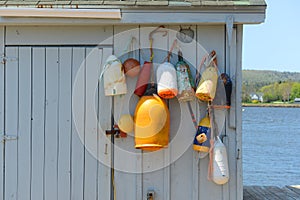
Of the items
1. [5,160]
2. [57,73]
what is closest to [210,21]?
[57,73]

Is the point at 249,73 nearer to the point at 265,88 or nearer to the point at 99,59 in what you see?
the point at 265,88

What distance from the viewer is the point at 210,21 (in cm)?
378

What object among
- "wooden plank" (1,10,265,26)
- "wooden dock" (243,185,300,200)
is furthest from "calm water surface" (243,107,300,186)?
"wooden plank" (1,10,265,26)

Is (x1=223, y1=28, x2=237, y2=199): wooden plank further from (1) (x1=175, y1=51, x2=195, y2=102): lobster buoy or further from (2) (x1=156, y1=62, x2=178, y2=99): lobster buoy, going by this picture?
(2) (x1=156, y1=62, x2=178, y2=99): lobster buoy

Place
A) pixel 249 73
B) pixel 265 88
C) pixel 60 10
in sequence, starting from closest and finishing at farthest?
pixel 60 10 < pixel 265 88 < pixel 249 73

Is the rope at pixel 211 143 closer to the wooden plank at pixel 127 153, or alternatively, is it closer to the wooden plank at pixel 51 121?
the wooden plank at pixel 127 153

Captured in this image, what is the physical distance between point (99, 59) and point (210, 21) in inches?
38.3

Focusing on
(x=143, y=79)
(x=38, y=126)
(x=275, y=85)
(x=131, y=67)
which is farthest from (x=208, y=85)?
(x=275, y=85)

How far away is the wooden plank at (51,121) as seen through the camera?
3.98 m

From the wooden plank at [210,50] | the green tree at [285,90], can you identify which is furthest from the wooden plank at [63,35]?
the green tree at [285,90]

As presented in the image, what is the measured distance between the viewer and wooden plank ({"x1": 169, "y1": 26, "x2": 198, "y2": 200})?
3.93 m

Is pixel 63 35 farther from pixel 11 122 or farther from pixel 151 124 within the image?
pixel 151 124

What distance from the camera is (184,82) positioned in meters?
3.81

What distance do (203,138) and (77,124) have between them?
1.06m
